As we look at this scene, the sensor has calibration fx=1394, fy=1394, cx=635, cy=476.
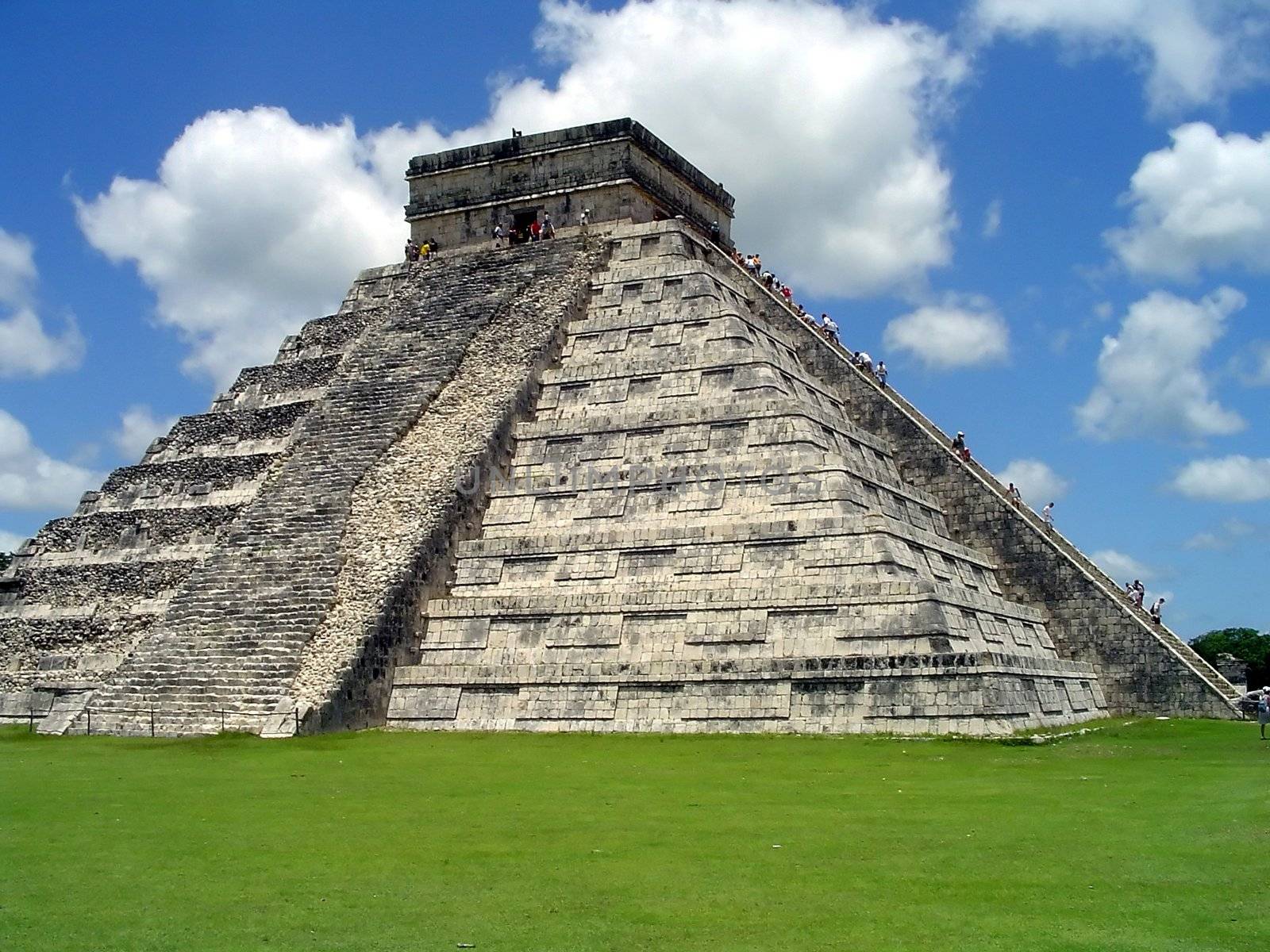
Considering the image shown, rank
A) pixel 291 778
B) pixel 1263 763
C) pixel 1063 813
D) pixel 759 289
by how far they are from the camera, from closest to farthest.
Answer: pixel 1063 813 → pixel 291 778 → pixel 1263 763 → pixel 759 289

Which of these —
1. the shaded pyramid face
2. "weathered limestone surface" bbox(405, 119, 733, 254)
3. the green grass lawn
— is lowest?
→ the green grass lawn

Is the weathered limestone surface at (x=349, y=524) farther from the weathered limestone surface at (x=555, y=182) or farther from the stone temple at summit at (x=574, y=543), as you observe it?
the weathered limestone surface at (x=555, y=182)

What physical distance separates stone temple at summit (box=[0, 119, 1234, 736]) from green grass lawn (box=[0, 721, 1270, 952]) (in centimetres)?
318

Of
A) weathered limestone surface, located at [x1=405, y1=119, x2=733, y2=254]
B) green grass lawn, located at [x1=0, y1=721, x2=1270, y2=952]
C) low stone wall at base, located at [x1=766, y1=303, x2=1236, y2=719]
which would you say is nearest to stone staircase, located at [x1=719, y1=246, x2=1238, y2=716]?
low stone wall at base, located at [x1=766, y1=303, x2=1236, y2=719]

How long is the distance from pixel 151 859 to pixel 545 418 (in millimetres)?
15202

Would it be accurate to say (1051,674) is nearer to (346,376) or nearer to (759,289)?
(759,289)

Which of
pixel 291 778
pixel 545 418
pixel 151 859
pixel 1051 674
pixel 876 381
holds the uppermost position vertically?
pixel 876 381

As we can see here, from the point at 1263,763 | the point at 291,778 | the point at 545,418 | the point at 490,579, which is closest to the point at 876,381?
the point at 545,418

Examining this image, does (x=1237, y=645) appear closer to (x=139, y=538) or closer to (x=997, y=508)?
(x=997, y=508)

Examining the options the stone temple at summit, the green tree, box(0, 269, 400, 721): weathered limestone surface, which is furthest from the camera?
the green tree

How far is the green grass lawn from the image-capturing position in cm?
727

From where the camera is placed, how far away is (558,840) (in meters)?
9.96

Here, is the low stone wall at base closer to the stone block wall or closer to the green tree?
the stone block wall

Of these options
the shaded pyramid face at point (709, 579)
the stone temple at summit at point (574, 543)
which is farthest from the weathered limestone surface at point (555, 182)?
the shaded pyramid face at point (709, 579)
